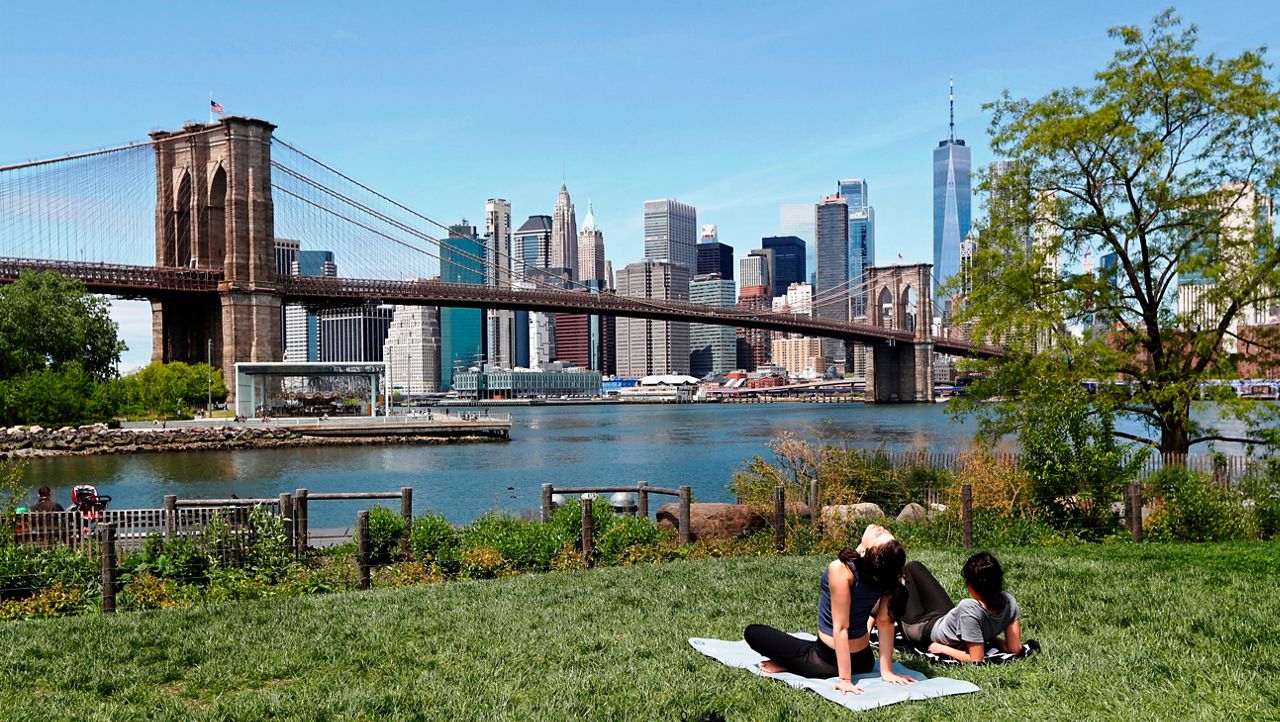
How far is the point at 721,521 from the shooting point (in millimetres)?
13477

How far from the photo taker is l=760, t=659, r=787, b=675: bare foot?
624 centimetres

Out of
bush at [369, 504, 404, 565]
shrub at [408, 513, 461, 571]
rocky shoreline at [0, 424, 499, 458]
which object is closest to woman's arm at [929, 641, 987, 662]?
shrub at [408, 513, 461, 571]

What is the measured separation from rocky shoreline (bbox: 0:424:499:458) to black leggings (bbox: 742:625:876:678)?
1660 inches

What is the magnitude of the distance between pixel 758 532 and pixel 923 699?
7.47m

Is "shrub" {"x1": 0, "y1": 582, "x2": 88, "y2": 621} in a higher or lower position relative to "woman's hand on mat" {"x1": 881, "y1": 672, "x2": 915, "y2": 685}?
lower

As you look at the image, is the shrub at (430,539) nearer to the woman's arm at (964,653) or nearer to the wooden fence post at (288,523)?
the wooden fence post at (288,523)

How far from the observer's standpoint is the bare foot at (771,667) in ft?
20.5

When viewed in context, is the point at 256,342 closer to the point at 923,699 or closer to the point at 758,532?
the point at 758,532

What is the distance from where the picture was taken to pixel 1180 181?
17.0m

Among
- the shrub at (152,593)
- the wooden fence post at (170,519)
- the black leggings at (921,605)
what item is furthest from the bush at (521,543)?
the black leggings at (921,605)

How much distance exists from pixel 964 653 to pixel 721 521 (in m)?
7.00

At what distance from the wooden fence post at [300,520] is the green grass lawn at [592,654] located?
1.66m

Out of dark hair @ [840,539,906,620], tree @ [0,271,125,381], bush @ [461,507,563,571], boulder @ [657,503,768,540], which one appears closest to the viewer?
dark hair @ [840,539,906,620]

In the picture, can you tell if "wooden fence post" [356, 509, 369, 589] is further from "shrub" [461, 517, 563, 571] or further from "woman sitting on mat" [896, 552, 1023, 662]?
"woman sitting on mat" [896, 552, 1023, 662]
